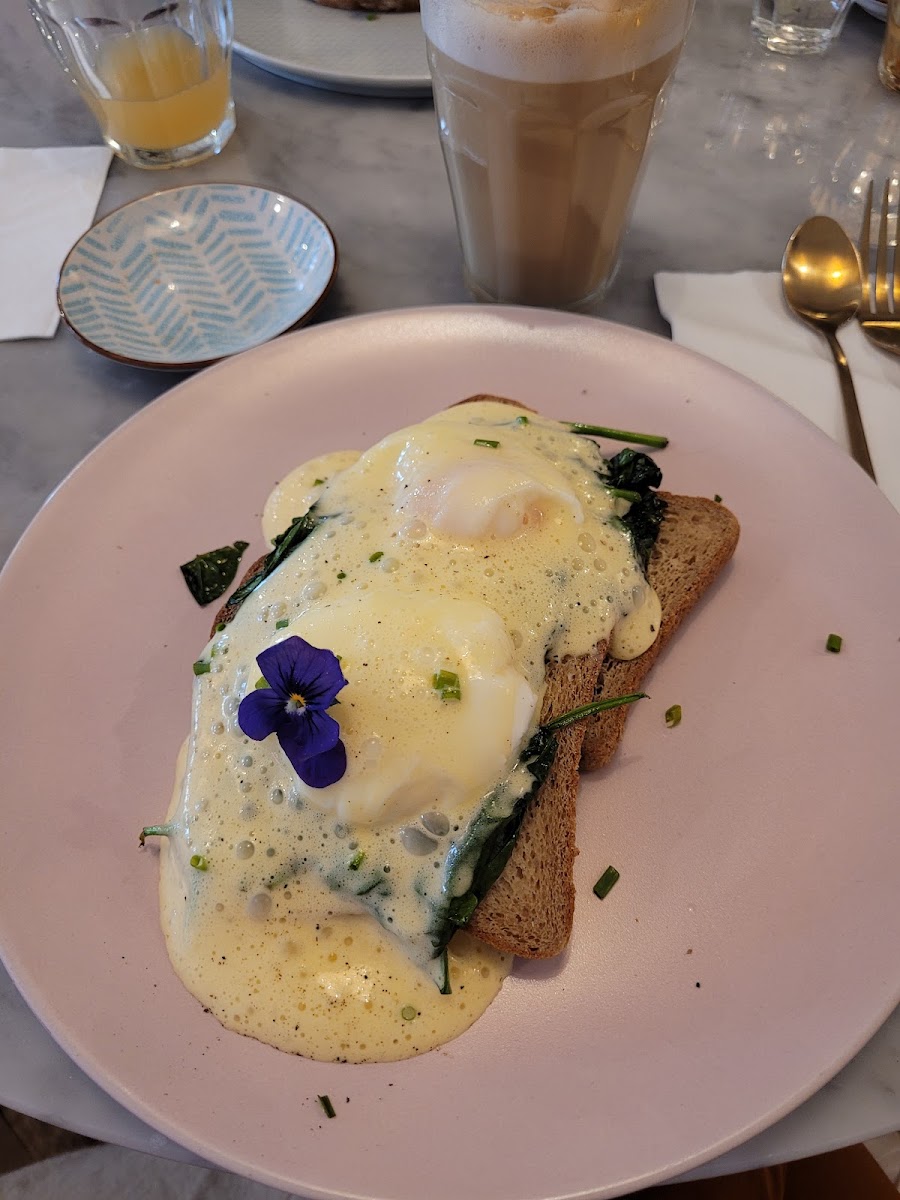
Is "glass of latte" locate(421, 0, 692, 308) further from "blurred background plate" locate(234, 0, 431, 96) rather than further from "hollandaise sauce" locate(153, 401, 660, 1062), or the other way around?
"blurred background plate" locate(234, 0, 431, 96)

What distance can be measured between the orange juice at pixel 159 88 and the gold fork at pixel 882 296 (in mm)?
2014

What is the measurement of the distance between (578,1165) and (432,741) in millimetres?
599

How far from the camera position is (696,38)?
314 cm

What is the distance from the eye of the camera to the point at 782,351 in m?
2.15

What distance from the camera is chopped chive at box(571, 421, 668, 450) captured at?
6.20 feet

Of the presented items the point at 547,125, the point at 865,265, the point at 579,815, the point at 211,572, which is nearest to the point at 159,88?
the point at 547,125

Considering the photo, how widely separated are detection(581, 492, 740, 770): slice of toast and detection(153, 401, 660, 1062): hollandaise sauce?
6cm

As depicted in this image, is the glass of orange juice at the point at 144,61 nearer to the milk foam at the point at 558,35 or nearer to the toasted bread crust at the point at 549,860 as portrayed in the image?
the milk foam at the point at 558,35

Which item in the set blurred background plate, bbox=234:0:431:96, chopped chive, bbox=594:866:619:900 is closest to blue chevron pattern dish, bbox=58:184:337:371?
blurred background plate, bbox=234:0:431:96

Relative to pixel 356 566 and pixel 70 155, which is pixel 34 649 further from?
pixel 70 155

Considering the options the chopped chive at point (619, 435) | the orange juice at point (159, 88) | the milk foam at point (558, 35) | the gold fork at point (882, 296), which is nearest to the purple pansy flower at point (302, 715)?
the chopped chive at point (619, 435)

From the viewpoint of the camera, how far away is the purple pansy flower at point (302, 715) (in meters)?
1.29

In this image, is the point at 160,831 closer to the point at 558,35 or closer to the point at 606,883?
the point at 606,883

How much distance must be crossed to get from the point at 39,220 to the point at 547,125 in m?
1.66
